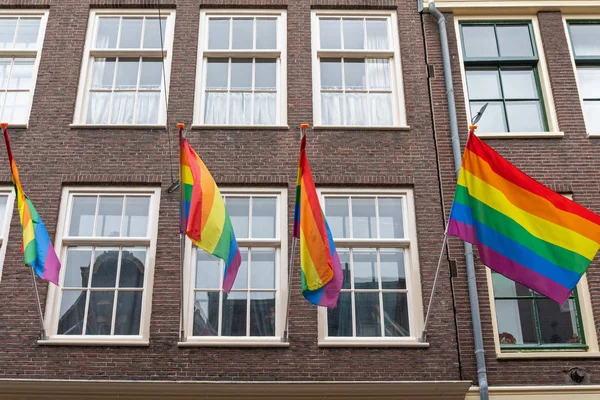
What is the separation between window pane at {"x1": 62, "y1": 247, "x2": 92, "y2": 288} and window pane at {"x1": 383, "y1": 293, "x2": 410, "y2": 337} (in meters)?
4.74

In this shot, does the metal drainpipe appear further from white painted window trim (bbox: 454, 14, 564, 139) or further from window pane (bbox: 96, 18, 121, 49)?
window pane (bbox: 96, 18, 121, 49)

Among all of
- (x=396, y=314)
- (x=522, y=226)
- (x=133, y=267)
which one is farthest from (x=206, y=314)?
(x=522, y=226)

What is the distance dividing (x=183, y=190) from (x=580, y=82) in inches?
305

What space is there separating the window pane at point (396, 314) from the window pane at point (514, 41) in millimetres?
5217

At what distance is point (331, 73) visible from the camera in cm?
1323

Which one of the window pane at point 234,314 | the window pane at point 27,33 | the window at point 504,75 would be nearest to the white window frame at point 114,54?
the window pane at point 27,33

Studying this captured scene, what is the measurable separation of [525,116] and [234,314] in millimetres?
6284

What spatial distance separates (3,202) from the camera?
1190cm

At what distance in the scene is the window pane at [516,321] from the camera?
36.2 ft

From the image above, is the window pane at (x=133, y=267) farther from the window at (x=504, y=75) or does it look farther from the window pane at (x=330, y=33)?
the window at (x=504, y=75)

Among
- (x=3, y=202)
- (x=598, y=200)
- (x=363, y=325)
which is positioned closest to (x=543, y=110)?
(x=598, y=200)

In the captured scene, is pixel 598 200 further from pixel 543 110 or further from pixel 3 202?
pixel 3 202

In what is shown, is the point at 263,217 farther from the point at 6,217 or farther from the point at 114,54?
the point at 114,54

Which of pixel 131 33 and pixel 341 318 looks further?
pixel 131 33
